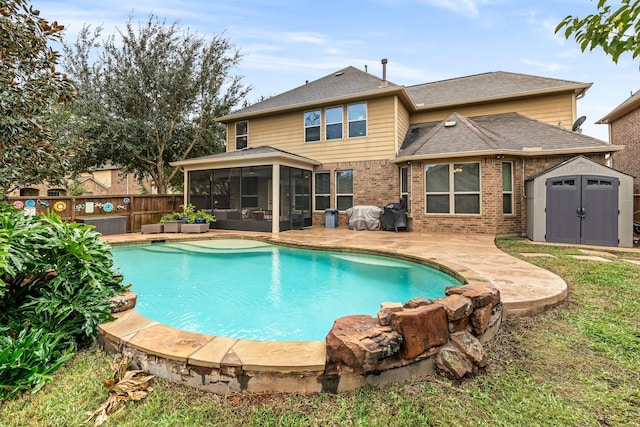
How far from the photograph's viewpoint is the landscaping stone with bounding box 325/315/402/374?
1.89m

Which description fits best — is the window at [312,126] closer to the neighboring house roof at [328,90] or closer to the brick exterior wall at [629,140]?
the neighboring house roof at [328,90]

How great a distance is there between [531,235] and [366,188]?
17.8 ft

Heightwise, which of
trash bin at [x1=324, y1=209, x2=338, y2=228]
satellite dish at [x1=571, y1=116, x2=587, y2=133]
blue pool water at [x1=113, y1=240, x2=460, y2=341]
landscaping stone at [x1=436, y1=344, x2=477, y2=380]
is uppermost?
satellite dish at [x1=571, y1=116, x2=587, y2=133]

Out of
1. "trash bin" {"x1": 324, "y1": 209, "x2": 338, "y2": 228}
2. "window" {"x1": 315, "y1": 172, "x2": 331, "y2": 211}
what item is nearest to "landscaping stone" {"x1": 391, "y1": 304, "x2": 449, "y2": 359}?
"trash bin" {"x1": 324, "y1": 209, "x2": 338, "y2": 228}

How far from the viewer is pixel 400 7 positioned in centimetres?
871

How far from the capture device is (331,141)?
1198 centimetres

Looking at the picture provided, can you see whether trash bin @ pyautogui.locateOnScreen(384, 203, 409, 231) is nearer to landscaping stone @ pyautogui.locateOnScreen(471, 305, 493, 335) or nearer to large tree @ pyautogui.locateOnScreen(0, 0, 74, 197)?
landscaping stone @ pyautogui.locateOnScreen(471, 305, 493, 335)

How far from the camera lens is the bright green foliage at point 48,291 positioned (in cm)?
219

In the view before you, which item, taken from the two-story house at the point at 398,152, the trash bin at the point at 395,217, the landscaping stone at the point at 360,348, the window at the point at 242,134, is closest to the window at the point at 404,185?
the two-story house at the point at 398,152

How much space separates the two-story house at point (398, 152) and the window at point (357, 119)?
4cm

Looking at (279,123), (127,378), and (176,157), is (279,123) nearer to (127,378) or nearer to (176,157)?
(176,157)

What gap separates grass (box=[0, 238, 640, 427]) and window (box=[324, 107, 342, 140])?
34.2ft

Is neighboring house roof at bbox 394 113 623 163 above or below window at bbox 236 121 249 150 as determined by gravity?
below

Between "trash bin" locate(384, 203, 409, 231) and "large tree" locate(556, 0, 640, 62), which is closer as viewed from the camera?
"large tree" locate(556, 0, 640, 62)
